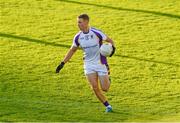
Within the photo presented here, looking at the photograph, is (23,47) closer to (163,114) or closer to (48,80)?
(48,80)

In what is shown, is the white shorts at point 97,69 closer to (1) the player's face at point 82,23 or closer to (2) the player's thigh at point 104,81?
(2) the player's thigh at point 104,81

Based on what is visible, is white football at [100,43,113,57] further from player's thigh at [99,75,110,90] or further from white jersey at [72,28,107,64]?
player's thigh at [99,75,110,90]

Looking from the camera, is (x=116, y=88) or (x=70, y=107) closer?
(x=70, y=107)

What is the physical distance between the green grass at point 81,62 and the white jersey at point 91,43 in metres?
1.30

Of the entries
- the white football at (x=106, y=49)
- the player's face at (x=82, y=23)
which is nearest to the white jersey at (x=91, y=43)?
the white football at (x=106, y=49)

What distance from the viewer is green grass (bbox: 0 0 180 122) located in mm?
15375

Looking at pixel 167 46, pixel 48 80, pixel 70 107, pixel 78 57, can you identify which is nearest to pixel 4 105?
pixel 70 107

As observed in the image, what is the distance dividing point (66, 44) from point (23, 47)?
1549mm

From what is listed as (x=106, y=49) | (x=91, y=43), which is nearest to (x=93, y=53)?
(x=91, y=43)

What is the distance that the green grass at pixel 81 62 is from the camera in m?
15.4

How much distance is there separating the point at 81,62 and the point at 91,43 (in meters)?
6.60

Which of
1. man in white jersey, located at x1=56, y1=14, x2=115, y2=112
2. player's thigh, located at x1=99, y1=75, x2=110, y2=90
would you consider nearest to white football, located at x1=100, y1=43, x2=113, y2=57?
man in white jersey, located at x1=56, y1=14, x2=115, y2=112

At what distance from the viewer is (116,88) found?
1798 centimetres

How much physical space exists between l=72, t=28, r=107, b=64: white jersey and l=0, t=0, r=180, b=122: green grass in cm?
130
